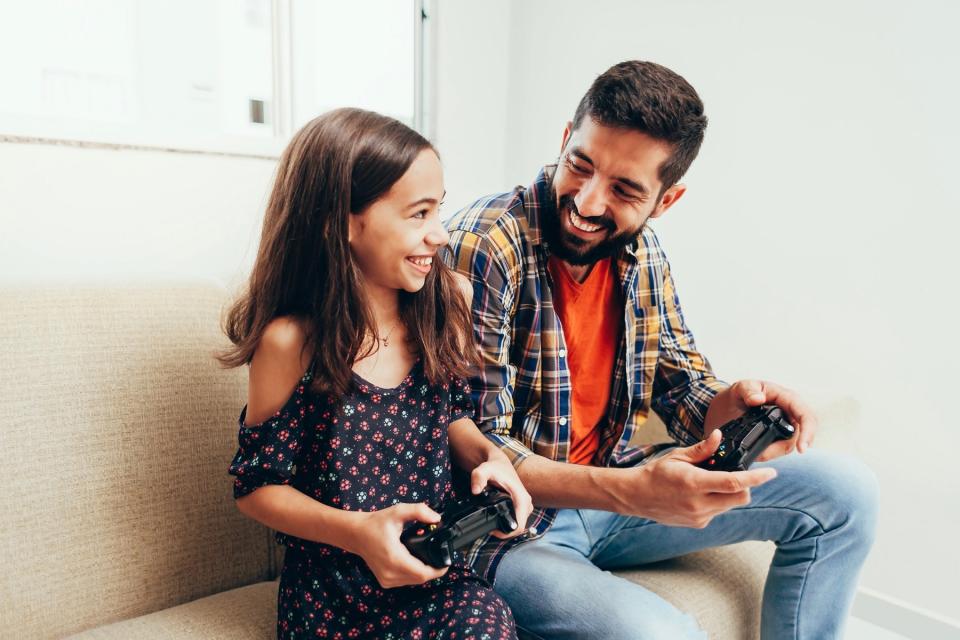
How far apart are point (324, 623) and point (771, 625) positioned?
670mm

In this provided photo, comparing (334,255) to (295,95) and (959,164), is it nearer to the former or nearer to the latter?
(295,95)

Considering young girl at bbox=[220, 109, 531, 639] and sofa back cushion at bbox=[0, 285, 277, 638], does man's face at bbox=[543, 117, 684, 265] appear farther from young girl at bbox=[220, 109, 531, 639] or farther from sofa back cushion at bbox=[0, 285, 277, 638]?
sofa back cushion at bbox=[0, 285, 277, 638]

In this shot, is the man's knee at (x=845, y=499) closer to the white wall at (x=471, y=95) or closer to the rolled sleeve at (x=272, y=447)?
the rolled sleeve at (x=272, y=447)

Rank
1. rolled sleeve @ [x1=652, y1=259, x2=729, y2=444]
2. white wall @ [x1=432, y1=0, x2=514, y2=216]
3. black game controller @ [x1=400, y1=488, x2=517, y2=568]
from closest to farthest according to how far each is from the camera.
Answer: black game controller @ [x1=400, y1=488, x2=517, y2=568] → rolled sleeve @ [x1=652, y1=259, x2=729, y2=444] → white wall @ [x1=432, y1=0, x2=514, y2=216]

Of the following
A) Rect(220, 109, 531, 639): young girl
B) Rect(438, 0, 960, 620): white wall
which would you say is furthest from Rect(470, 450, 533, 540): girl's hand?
Rect(438, 0, 960, 620): white wall

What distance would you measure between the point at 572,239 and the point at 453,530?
0.57m

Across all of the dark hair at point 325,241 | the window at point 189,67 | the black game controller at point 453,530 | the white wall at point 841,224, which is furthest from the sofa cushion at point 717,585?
the window at point 189,67

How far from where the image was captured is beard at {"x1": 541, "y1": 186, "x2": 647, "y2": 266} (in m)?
1.17

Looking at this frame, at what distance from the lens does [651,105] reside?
1117 millimetres

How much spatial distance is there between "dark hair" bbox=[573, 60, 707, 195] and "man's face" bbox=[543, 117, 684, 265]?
0.05 feet

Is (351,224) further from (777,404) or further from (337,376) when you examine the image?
(777,404)

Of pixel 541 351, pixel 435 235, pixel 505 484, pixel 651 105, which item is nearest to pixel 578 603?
pixel 505 484

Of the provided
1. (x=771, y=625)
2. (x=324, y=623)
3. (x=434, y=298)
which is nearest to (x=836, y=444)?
(x=771, y=625)

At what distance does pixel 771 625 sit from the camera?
1.08 metres
